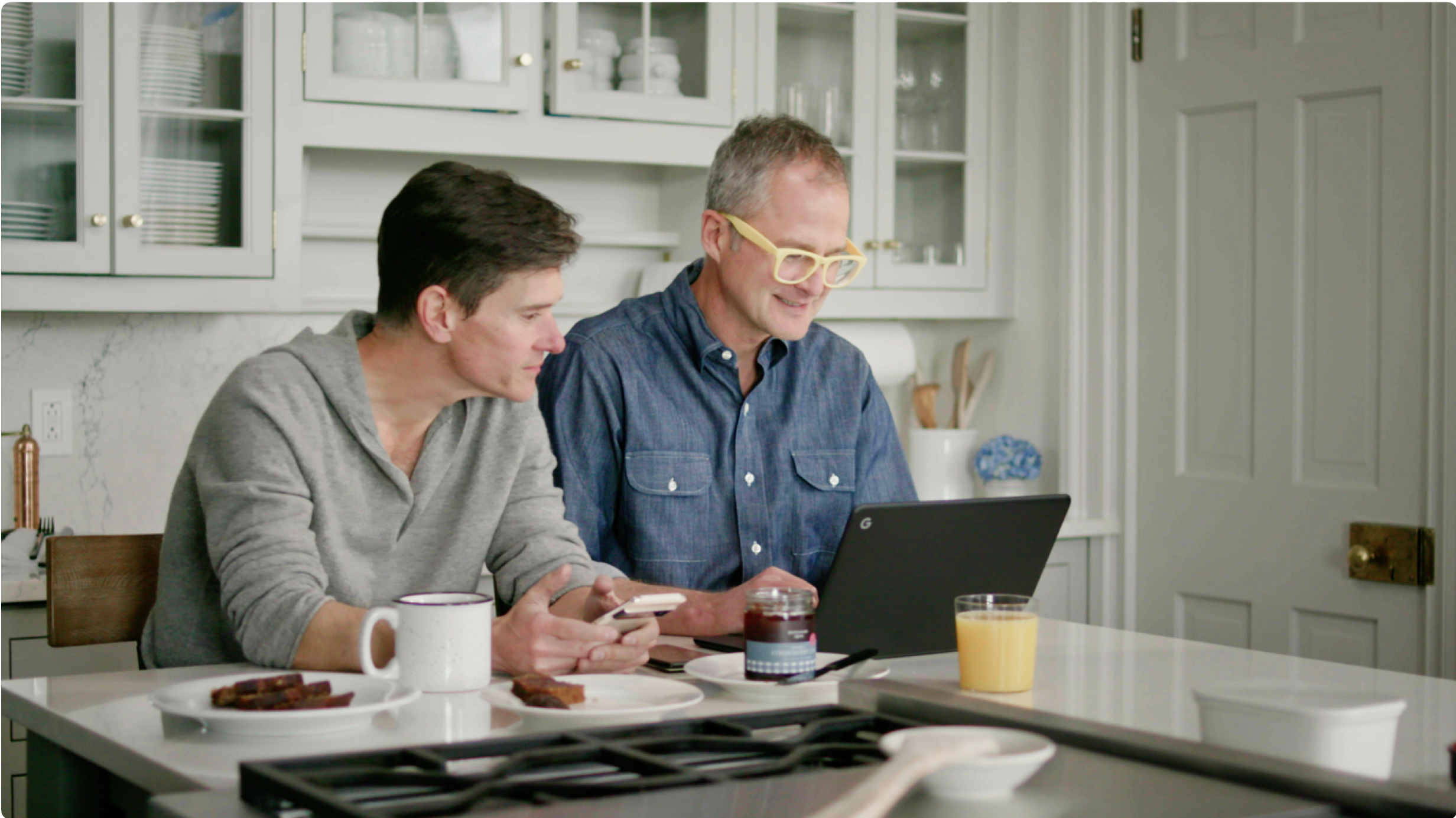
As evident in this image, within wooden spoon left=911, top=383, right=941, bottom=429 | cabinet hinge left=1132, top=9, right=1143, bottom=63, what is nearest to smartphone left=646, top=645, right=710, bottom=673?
wooden spoon left=911, top=383, right=941, bottom=429

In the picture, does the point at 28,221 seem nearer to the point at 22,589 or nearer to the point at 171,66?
the point at 171,66

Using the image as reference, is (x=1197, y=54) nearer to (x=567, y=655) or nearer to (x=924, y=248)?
(x=924, y=248)

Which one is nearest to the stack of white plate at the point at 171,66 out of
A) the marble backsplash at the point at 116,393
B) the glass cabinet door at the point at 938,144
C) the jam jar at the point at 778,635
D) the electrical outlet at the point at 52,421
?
the marble backsplash at the point at 116,393

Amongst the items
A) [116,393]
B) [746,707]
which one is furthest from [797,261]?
[116,393]

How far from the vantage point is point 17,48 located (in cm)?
284

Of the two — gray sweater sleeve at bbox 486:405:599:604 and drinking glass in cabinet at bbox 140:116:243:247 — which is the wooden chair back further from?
drinking glass in cabinet at bbox 140:116:243:247

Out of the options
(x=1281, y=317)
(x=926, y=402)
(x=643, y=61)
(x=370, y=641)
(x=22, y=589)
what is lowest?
(x=22, y=589)

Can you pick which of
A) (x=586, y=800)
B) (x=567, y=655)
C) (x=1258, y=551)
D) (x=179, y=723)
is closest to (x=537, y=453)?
(x=567, y=655)

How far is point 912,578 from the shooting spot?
1685 mm

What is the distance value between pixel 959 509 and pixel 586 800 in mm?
805

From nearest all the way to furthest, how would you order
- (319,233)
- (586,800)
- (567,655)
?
(586,800) → (567,655) → (319,233)

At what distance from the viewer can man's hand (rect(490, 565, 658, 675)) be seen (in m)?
1.54

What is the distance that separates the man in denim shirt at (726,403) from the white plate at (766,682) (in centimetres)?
59

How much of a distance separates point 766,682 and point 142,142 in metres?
2.02
